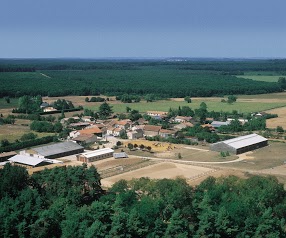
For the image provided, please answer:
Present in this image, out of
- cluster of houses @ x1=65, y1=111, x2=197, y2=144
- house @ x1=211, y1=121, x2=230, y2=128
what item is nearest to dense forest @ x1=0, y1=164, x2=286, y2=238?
cluster of houses @ x1=65, y1=111, x2=197, y2=144

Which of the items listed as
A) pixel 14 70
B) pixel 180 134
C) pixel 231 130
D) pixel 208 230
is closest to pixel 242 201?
pixel 208 230

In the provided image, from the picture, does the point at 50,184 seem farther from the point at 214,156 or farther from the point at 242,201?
the point at 214,156

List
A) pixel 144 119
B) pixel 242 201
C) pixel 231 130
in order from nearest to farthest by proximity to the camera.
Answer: pixel 242 201
pixel 231 130
pixel 144 119

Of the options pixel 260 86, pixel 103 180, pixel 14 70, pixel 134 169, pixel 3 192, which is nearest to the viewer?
pixel 3 192

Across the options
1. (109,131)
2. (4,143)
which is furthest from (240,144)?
(4,143)

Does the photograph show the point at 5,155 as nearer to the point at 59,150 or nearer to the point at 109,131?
Result: the point at 59,150

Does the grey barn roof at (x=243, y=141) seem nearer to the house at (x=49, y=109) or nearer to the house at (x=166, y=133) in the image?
the house at (x=166, y=133)
